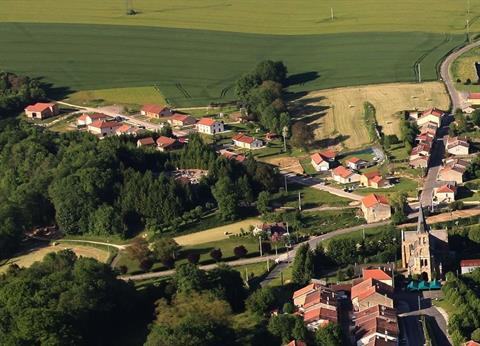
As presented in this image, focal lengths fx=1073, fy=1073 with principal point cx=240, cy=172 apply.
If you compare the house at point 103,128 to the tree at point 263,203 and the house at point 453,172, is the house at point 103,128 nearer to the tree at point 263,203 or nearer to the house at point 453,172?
the tree at point 263,203

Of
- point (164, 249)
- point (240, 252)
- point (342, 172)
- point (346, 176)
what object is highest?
point (342, 172)

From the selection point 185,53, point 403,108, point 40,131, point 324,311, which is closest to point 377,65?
point 403,108

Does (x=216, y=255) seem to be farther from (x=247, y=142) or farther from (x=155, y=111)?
(x=155, y=111)

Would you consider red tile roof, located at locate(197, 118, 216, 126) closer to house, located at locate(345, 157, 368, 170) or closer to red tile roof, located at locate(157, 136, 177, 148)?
red tile roof, located at locate(157, 136, 177, 148)

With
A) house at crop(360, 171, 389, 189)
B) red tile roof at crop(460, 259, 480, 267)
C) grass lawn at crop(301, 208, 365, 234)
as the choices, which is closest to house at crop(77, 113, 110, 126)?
house at crop(360, 171, 389, 189)

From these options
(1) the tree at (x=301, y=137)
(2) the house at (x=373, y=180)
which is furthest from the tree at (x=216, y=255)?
(1) the tree at (x=301, y=137)

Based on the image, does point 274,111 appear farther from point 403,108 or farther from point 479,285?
point 479,285

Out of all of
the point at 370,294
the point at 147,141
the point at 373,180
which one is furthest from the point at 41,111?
the point at 370,294
